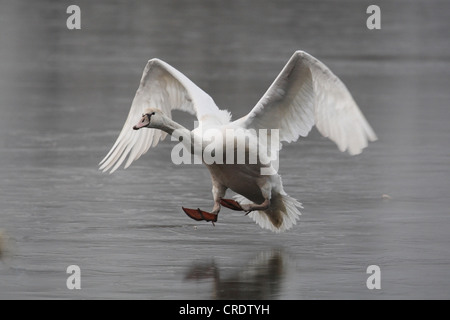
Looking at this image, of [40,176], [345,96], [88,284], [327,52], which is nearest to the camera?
[88,284]

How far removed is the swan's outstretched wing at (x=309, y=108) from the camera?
11.4 m

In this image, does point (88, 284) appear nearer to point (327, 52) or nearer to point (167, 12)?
point (327, 52)

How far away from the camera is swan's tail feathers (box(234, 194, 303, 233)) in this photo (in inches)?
488

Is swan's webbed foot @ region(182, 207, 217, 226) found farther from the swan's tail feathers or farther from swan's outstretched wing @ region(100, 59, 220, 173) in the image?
swan's outstretched wing @ region(100, 59, 220, 173)

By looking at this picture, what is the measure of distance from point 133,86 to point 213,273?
12086 millimetres

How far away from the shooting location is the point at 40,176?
49.1 ft

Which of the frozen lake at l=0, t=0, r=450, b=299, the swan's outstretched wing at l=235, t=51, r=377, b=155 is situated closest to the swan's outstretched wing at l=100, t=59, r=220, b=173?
the frozen lake at l=0, t=0, r=450, b=299

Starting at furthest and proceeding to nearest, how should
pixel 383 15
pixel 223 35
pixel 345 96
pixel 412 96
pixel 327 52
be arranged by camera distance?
pixel 383 15
pixel 223 35
pixel 327 52
pixel 412 96
pixel 345 96

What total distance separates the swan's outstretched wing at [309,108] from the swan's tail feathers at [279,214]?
716 mm

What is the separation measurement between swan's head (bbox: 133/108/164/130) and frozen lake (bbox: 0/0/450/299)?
1153mm

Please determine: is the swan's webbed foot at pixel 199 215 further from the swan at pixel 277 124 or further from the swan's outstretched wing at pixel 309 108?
the swan's outstretched wing at pixel 309 108

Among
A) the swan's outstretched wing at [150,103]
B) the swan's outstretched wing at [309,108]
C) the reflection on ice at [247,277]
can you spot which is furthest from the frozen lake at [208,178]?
the swan's outstretched wing at [309,108]

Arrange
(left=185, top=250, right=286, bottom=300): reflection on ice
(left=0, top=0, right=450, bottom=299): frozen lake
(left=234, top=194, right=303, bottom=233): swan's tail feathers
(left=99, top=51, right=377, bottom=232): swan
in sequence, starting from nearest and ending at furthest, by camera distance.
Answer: (left=185, top=250, right=286, bottom=300): reflection on ice
(left=0, top=0, right=450, bottom=299): frozen lake
(left=99, top=51, right=377, bottom=232): swan
(left=234, top=194, right=303, bottom=233): swan's tail feathers

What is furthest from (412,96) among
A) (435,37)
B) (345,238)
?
(345,238)
